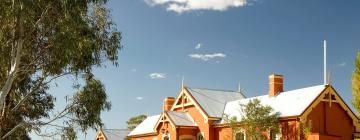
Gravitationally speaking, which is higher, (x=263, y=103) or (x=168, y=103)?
(x=168, y=103)

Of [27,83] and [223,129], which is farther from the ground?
[27,83]

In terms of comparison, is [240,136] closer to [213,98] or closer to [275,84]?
[275,84]

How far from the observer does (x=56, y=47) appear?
29.2m

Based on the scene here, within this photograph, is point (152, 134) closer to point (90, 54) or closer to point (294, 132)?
point (294, 132)

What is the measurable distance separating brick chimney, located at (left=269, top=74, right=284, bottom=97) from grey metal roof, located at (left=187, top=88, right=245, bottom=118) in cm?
562

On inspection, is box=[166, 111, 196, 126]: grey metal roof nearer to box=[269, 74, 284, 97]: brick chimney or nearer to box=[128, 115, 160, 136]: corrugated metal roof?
box=[128, 115, 160, 136]: corrugated metal roof

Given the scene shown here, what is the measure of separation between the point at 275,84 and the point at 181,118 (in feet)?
31.6

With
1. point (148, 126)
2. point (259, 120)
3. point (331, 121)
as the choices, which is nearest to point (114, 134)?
point (148, 126)

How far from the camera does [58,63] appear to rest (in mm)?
30172

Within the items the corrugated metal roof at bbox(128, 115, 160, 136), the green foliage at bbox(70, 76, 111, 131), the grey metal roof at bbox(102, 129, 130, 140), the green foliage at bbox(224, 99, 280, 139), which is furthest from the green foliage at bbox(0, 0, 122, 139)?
the grey metal roof at bbox(102, 129, 130, 140)

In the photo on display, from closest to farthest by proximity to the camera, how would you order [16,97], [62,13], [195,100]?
[62,13]
[16,97]
[195,100]

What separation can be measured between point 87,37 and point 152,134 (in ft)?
80.2

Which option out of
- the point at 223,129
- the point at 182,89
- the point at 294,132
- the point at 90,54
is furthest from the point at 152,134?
the point at 90,54

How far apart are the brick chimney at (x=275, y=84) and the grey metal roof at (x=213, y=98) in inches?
221
